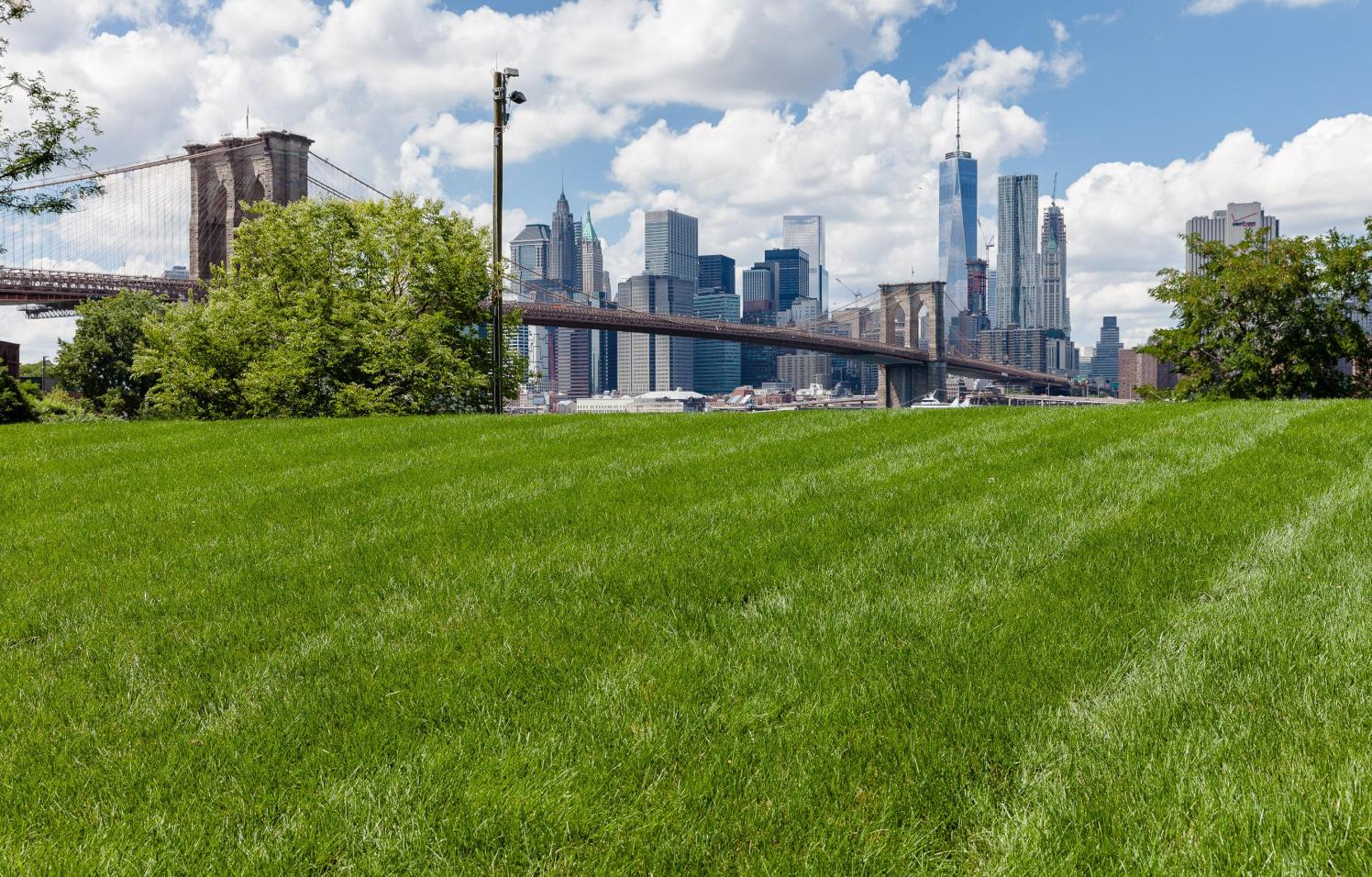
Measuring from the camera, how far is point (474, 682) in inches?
143

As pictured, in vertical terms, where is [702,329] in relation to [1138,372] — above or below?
below

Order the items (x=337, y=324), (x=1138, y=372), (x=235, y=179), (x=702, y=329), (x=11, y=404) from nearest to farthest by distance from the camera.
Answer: (x=11, y=404), (x=337, y=324), (x=235, y=179), (x=702, y=329), (x=1138, y=372)

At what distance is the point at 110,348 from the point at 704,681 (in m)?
57.1

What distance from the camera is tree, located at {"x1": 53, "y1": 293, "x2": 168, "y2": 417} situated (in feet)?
159

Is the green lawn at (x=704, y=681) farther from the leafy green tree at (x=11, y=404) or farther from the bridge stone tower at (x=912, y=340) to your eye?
the bridge stone tower at (x=912, y=340)

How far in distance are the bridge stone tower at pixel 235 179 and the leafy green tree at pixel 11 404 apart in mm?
31762

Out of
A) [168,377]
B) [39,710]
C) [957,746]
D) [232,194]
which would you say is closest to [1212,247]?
[957,746]

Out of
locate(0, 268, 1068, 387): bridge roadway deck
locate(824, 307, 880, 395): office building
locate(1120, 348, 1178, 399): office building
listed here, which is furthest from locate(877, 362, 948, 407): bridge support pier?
locate(1120, 348, 1178, 399): office building

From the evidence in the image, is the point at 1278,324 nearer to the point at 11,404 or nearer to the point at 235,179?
the point at 11,404

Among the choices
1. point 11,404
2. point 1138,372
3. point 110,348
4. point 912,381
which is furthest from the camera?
point 1138,372

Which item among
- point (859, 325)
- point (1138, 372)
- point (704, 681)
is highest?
point (859, 325)

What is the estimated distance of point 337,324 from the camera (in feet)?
93.7

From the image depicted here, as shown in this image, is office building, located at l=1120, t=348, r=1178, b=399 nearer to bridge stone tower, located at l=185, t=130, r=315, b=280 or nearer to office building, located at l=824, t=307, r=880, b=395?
office building, located at l=824, t=307, r=880, b=395

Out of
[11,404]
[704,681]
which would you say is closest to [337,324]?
[11,404]
